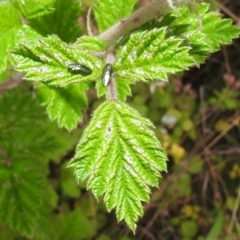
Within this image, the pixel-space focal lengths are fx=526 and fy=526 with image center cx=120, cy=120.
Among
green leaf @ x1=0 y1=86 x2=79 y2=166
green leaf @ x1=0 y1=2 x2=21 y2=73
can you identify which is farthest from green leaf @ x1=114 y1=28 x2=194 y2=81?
green leaf @ x1=0 y1=86 x2=79 y2=166

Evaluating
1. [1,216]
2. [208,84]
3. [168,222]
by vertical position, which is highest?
[1,216]

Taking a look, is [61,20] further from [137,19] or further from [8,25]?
[137,19]

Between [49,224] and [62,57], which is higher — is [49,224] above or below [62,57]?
below

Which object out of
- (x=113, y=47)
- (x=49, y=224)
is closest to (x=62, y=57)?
(x=113, y=47)

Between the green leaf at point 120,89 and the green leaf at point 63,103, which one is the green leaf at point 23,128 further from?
the green leaf at point 120,89

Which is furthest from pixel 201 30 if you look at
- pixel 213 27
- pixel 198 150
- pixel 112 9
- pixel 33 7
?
pixel 198 150

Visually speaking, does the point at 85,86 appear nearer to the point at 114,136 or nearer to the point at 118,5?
the point at 118,5
